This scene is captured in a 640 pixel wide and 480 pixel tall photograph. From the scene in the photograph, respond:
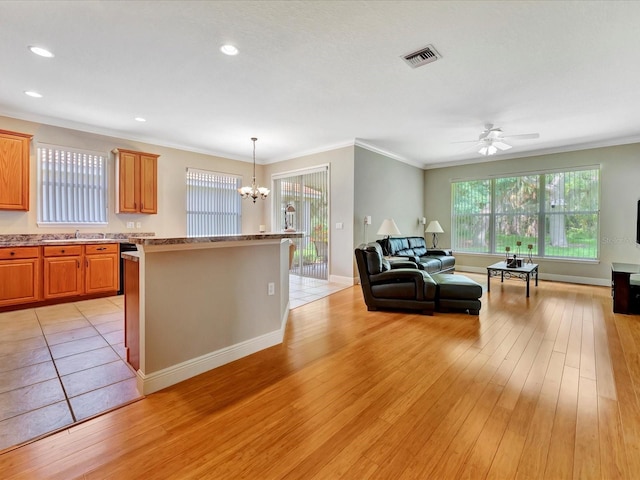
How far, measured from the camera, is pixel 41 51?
2.84 meters

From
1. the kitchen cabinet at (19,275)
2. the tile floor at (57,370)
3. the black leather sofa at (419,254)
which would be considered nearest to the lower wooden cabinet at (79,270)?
the kitchen cabinet at (19,275)

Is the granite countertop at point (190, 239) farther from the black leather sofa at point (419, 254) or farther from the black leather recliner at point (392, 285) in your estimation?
the black leather sofa at point (419, 254)

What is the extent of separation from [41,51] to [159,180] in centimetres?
321

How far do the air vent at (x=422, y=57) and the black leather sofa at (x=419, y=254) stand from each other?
11.3 ft

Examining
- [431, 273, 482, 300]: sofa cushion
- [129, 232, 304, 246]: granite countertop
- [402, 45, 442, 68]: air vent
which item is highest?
[402, 45, 442, 68]: air vent

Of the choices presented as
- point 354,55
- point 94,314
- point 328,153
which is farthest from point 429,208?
point 94,314

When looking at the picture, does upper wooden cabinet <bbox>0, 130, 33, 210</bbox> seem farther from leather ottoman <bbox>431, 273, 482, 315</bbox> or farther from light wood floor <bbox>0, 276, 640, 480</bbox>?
leather ottoman <bbox>431, 273, 482, 315</bbox>

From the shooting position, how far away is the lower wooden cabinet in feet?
14.4

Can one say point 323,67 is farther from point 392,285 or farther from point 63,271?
point 63,271

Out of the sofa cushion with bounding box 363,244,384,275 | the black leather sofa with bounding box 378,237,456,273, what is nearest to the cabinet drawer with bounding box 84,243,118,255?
the sofa cushion with bounding box 363,244,384,275

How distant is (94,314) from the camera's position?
4.01 metres

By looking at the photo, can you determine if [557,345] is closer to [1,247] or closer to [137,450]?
[137,450]

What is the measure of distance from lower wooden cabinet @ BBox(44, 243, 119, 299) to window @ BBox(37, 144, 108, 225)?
2.24 feet

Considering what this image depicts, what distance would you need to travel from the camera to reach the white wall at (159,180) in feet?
14.9
